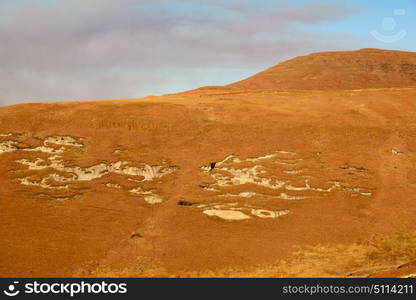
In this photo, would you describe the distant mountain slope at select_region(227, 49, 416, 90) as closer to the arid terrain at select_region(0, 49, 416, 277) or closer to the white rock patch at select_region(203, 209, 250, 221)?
the arid terrain at select_region(0, 49, 416, 277)

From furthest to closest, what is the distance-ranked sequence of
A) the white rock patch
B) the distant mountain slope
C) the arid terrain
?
1. the distant mountain slope
2. the white rock patch
3. the arid terrain

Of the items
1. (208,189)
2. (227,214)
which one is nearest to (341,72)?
(208,189)

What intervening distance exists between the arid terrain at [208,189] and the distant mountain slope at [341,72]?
119 ft

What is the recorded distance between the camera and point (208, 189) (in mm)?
35281

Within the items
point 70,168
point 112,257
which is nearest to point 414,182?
point 112,257

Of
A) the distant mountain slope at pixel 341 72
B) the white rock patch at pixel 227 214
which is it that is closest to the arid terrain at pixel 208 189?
the white rock patch at pixel 227 214

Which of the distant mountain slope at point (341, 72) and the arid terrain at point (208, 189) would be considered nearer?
the arid terrain at point (208, 189)

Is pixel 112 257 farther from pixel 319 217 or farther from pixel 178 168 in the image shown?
pixel 319 217

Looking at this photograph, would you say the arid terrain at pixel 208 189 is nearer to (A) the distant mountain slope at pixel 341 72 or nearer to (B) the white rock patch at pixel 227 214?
(B) the white rock patch at pixel 227 214

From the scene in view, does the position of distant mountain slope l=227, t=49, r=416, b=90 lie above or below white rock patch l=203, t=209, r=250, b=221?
above

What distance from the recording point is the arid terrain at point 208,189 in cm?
2753

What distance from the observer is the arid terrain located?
2753cm

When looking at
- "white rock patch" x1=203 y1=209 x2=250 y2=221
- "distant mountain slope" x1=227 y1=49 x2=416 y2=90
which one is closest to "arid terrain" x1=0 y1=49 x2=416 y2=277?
"white rock patch" x1=203 y1=209 x2=250 y2=221

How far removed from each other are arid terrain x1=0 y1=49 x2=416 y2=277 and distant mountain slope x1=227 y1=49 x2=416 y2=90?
119ft
